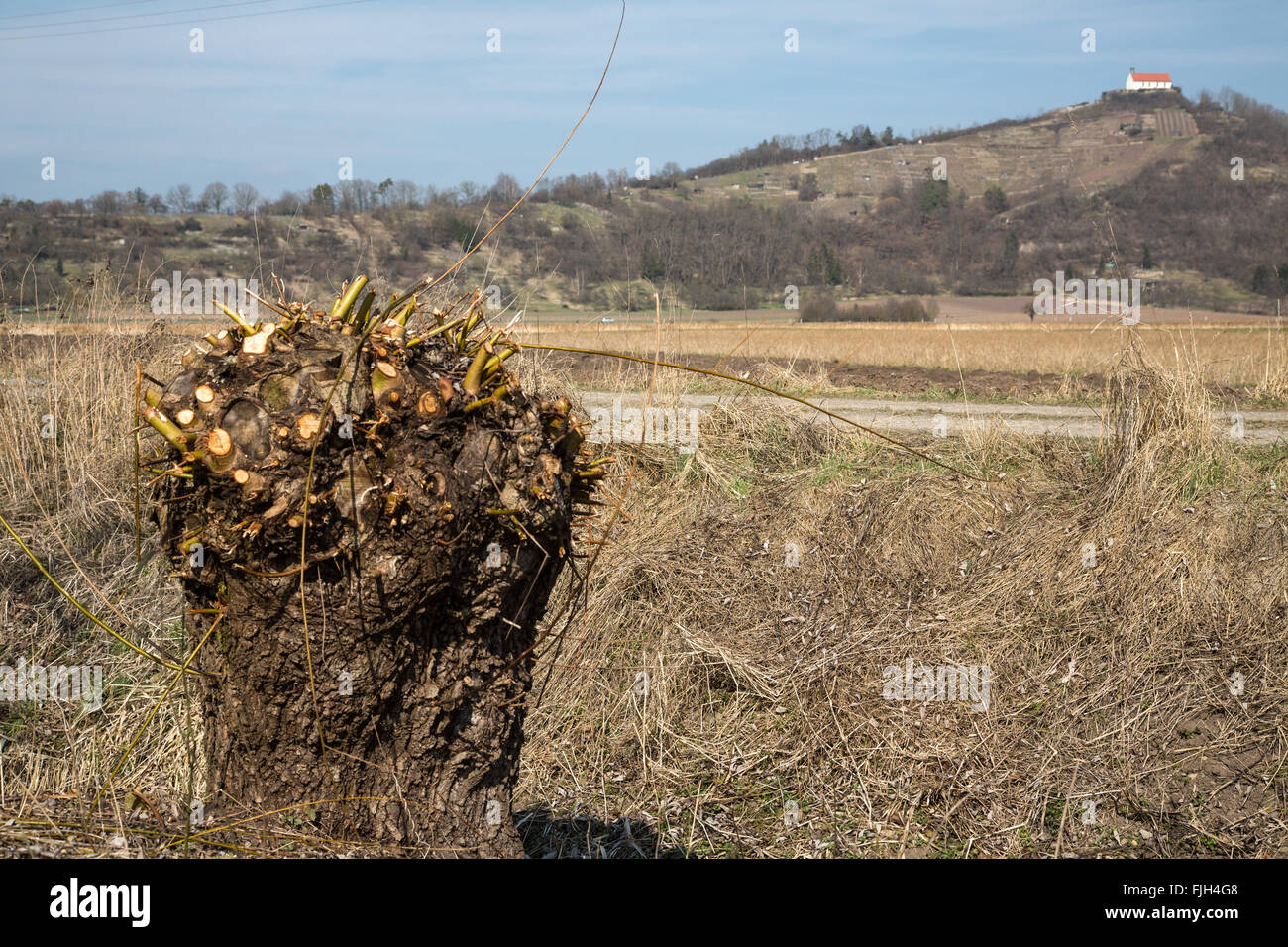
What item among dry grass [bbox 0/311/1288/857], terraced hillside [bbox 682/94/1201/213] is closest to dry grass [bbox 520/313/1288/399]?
dry grass [bbox 0/311/1288/857]

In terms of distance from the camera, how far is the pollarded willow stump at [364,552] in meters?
1.98

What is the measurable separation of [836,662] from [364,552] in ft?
9.42

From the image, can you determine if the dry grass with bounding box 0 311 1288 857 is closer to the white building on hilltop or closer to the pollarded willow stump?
the pollarded willow stump

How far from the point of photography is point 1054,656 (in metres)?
4.67

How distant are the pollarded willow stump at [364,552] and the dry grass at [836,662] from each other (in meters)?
0.23

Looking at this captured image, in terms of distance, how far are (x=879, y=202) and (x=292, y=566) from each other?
128 m

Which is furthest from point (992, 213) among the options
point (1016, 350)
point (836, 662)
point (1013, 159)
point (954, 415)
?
point (836, 662)

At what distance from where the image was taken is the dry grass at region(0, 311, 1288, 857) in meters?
3.62

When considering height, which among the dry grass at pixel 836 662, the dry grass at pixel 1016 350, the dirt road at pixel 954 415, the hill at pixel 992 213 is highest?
the hill at pixel 992 213

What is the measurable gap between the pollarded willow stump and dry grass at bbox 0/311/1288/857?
230 millimetres

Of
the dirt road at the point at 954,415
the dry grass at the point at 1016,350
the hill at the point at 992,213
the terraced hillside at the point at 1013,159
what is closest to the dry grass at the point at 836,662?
the dry grass at the point at 1016,350

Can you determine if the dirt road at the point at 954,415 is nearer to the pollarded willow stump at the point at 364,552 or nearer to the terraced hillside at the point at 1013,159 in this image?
the pollarded willow stump at the point at 364,552

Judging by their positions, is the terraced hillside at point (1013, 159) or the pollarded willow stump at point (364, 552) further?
the terraced hillside at point (1013, 159)

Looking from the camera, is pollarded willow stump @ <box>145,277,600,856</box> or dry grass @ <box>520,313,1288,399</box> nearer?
pollarded willow stump @ <box>145,277,600,856</box>
